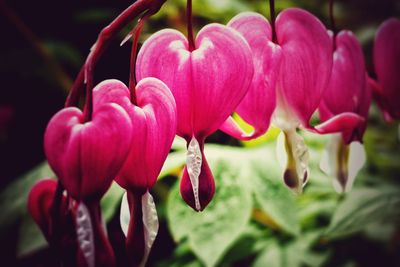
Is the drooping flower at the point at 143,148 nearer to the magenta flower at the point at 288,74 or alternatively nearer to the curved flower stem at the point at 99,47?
the curved flower stem at the point at 99,47

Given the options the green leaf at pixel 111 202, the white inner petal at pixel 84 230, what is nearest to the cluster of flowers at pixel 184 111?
the white inner petal at pixel 84 230

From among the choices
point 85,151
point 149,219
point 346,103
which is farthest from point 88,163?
→ point 346,103

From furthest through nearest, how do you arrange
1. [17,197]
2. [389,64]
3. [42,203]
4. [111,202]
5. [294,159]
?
[17,197] → [111,202] → [389,64] → [294,159] → [42,203]

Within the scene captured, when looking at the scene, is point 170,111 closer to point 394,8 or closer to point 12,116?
point 12,116

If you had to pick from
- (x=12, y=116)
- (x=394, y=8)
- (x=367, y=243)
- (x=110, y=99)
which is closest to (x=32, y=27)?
(x=12, y=116)

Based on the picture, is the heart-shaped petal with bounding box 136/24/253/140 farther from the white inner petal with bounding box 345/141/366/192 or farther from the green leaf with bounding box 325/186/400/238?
the green leaf with bounding box 325/186/400/238

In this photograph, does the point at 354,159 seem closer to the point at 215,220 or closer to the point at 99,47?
the point at 215,220
